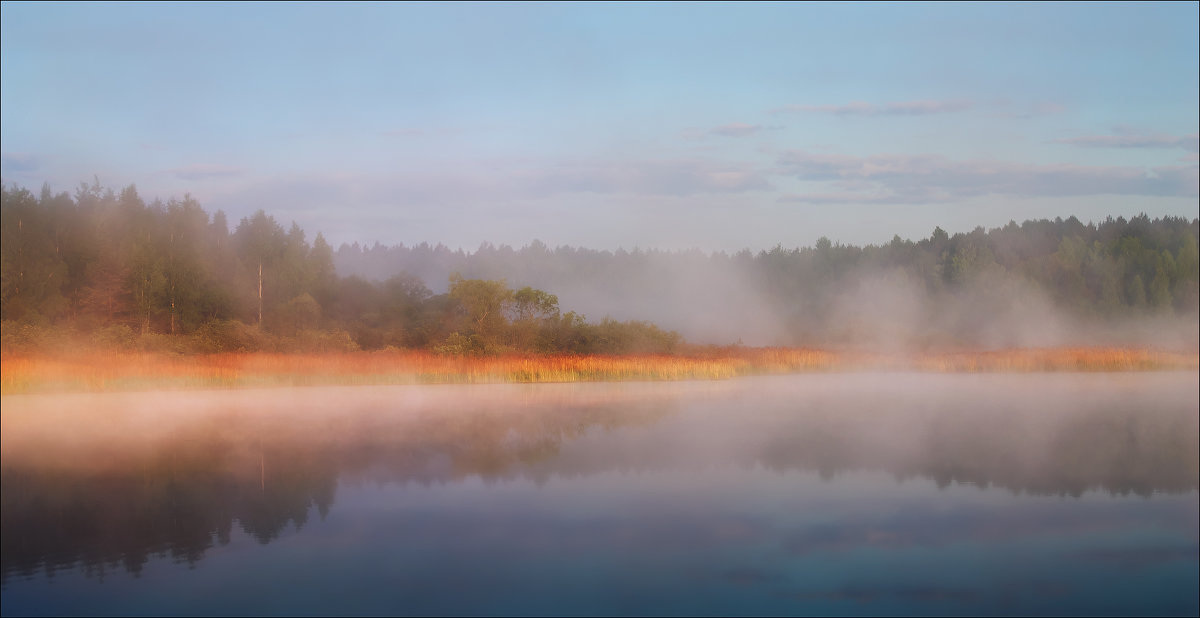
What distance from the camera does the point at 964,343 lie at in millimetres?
47438

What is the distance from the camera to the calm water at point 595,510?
25.6 feet

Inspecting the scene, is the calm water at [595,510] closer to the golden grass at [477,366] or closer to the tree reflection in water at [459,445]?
the tree reflection in water at [459,445]

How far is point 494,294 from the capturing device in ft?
114

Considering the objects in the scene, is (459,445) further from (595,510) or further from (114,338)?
(114,338)

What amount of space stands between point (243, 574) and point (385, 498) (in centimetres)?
336

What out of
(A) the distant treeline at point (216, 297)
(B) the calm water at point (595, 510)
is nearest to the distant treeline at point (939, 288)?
(A) the distant treeline at point (216, 297)

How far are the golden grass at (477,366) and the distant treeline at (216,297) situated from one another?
1286mm

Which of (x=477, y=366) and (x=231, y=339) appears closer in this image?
(x=477, y=366)

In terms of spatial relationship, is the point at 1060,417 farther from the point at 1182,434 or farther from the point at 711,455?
the point at 711,455

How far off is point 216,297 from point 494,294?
49.9ft

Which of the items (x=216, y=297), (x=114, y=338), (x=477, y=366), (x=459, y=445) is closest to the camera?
(x=459, y=445)

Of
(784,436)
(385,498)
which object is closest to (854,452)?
(784,436)

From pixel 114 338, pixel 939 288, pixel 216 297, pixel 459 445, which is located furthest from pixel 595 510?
pixel 939 288

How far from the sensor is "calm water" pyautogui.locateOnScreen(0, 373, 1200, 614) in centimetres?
780
